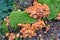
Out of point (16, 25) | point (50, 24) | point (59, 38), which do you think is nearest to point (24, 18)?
point (16, 25)

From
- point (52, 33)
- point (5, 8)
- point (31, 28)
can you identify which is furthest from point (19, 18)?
point (5, 8)

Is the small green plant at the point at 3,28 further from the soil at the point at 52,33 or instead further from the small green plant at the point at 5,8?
the soil at the point at 52,33

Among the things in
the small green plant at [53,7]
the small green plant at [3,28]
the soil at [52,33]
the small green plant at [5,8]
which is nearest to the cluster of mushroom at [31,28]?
the soil at [52,33]

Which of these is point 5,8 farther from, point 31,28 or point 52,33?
point 52,33

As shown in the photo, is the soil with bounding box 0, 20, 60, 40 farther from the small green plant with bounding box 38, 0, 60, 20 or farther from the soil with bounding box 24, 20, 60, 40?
the small green plant with bounding box 38, 0, 60, 20

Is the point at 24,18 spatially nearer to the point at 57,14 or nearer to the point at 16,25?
the point at 16,25

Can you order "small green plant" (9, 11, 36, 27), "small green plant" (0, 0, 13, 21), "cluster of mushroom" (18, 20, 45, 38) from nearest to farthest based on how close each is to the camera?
1. "cluster of mushroom" (18, 20, 45, 38)
2. "small green plant" (9, 11, 36, 27)
3. "small green plant" (0, 0, 13, 21)

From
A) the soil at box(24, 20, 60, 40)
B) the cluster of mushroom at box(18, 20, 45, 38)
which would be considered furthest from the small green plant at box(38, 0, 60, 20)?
the cluster of mushroom at box(18, 20, 45, 38)
